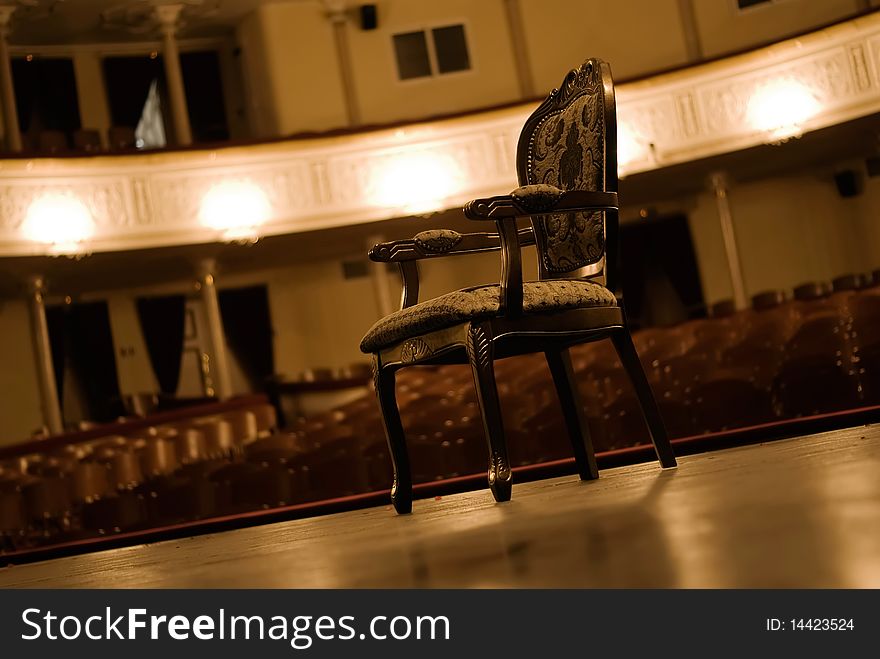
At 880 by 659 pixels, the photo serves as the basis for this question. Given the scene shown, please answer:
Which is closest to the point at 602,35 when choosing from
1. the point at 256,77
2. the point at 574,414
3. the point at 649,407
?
the point at 256,77

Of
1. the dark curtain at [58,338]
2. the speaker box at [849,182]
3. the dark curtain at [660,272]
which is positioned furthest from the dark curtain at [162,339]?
the speaker box at [849,182]

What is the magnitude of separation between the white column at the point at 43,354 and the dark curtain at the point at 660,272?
20.2 ft

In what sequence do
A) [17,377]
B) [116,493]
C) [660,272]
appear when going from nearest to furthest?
[116,493], [17,377], [660,272]

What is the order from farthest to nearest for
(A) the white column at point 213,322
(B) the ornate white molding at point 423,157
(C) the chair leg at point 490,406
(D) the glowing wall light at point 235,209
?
(A) the white column at point 213,322 < (D) the glowing wall light at point 235,209 < (B) the ornate white molding at point 423,157 < (C) the chair leg at point 490,406

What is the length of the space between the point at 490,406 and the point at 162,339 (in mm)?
10543

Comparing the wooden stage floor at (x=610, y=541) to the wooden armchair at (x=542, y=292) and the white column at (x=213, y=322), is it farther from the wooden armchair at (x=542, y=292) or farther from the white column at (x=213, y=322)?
the white column at (x=213, y=322)

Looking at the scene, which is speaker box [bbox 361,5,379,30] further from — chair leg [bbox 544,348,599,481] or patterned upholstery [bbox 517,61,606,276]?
chair leg [bbox 544,348,599,481]

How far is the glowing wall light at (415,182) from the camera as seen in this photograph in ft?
34.2

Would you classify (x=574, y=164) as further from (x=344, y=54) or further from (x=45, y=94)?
(x=45, y=94)

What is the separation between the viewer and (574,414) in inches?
95.8

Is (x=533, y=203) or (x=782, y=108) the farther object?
(x=782, y=108)

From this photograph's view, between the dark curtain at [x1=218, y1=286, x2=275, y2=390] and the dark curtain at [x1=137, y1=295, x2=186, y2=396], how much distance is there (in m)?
0.59

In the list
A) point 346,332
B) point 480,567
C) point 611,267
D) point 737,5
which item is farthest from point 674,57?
point 480,567
